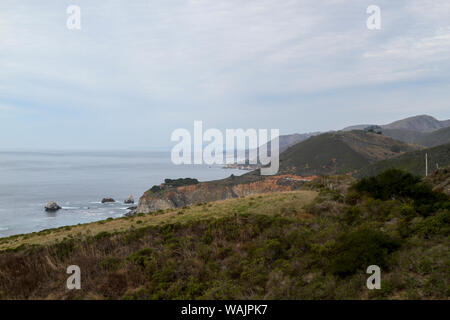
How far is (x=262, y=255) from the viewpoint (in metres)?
9.05

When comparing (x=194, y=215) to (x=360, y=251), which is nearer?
(x=360, y=251)

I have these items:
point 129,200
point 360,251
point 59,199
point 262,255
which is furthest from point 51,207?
point 360,251

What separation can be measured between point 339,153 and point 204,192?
49035 millimetres

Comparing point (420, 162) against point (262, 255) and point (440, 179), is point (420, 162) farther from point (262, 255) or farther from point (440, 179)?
point (262, 255)

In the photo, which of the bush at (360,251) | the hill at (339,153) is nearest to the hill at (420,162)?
the hill at (339,153)

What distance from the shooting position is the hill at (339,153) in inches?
3492

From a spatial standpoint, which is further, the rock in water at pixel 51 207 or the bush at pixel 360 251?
the rock in water at pixel 51 207

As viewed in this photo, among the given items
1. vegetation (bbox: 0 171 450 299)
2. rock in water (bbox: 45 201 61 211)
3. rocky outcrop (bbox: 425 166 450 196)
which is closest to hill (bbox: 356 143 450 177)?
rocky outcrop (bbox: 425 166 450 196)

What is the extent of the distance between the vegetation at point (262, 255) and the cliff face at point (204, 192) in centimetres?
6324

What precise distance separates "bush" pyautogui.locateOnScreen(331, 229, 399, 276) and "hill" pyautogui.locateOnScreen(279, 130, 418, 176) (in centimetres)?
7788

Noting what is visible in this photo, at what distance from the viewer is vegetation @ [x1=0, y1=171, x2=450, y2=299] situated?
281 inches

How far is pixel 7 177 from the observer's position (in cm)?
12600

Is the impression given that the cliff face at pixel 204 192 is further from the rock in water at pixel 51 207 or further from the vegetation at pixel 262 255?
the vegetation at pixel 262 255

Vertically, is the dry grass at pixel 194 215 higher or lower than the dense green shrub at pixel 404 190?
lower
